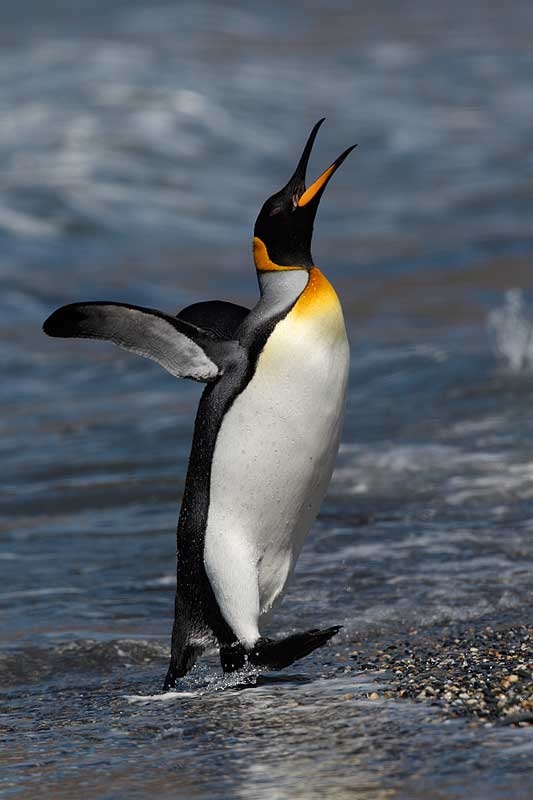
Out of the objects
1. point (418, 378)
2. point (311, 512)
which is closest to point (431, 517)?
point (311, 512)

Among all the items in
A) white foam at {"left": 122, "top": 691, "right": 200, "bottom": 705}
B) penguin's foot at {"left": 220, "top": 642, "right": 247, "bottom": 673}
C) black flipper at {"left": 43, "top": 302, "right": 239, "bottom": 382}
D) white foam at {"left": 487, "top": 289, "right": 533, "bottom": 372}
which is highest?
white foam at {"left": 487, "top": 289, "right": 533, "bottom": 372}

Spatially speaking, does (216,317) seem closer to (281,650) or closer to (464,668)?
(281,650)

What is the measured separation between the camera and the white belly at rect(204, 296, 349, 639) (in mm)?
4148

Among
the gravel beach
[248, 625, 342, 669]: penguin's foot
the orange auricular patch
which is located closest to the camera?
the gravel beach

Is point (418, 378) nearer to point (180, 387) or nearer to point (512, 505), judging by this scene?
point (180, 387)

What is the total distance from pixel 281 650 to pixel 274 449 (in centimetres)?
56

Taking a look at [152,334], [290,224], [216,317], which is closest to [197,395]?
[216,317]

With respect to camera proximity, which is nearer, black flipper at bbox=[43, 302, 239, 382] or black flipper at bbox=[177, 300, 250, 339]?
black flipper at bbox=[43, 302, 239, 382]

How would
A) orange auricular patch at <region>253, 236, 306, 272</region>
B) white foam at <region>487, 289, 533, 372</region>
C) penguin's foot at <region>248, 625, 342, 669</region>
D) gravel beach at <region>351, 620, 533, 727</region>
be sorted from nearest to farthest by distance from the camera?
1. gravel beach at <region>351, 620, 533, 727</region>
2. penguin's foot at <region>248, 625, 342, 669</region>
3. orange auricular patch at <region>253, 236, 306, 272</region>
4. white foam at <region>487, 289, 533, 372</region>

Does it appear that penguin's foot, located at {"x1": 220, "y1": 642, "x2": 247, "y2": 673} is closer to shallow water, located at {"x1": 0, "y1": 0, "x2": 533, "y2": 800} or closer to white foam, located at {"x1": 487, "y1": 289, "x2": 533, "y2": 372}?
shallow water, located at {"x1": 0, "y1": 0, "x2": 533, "y2": 800}

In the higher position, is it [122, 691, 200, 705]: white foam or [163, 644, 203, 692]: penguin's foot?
[163, 644, 203, 692]: penguin's foot

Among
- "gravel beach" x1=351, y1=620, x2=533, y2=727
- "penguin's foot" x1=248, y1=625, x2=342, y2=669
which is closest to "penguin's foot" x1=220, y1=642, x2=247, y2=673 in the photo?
"penguin's foot" x1=248, y1=625, x2=342, y2=669

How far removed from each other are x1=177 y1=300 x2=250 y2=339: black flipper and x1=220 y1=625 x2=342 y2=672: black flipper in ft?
2.89

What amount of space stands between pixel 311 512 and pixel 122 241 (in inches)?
502
